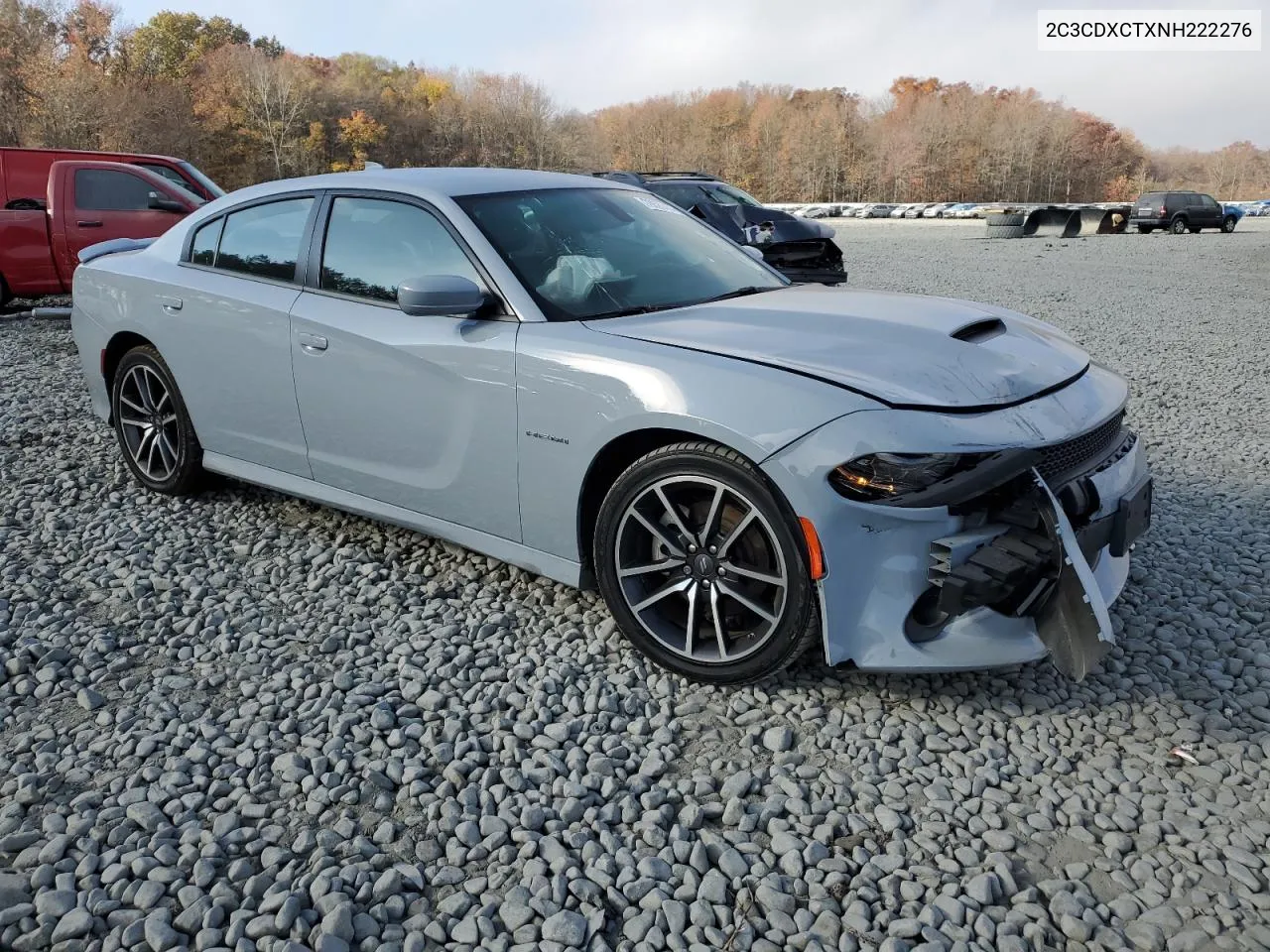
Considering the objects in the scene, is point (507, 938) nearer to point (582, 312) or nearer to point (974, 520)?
point (974, 520)

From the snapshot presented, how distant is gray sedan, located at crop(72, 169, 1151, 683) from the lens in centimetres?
274

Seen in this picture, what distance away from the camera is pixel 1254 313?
38.9 feet

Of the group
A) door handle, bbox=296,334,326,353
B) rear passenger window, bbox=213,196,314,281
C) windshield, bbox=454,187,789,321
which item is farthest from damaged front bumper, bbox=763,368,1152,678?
rear passenger window, bbox=213,196,314,281

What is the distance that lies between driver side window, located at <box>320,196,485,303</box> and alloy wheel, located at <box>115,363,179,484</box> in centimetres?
144

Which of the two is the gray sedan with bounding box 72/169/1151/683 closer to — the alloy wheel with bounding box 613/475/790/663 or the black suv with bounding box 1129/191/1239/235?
the alloy wheel with bounding box 613/475/790/663

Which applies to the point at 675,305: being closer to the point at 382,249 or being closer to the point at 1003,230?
the point at 382,249

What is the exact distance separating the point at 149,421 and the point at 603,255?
9.14 feet

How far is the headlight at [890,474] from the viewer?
269cm

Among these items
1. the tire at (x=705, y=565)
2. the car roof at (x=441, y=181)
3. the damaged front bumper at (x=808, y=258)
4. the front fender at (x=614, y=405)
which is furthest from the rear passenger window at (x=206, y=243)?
the damaged front bumper at (x=808, y=258)

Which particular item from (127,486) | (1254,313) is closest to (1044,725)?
(127,486)


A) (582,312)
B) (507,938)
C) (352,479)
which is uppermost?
(582,312)

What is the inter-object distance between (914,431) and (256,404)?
9.58 ft

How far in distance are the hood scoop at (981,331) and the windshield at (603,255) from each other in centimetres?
91

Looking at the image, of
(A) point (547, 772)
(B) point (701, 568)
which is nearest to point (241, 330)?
(B) point (701, 568)
